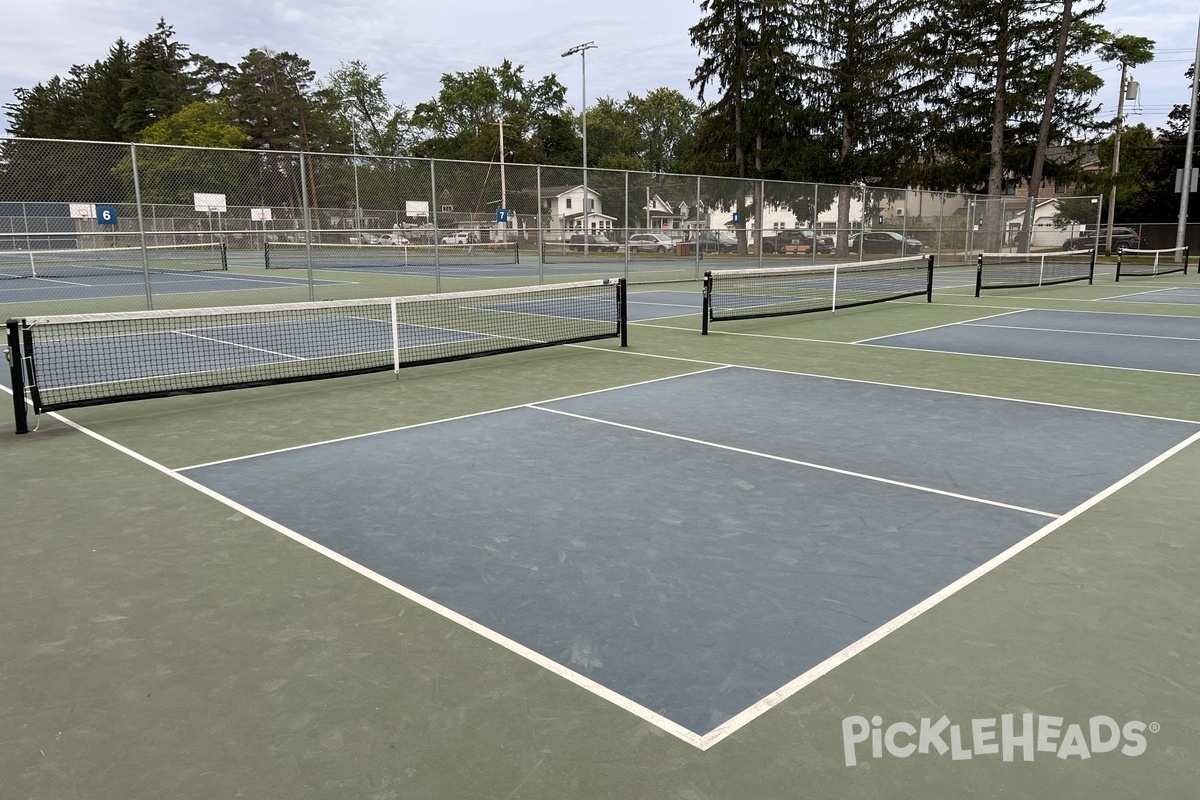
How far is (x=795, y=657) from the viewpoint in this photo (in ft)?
11.3

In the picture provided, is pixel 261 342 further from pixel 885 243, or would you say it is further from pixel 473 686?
pixel 885 243

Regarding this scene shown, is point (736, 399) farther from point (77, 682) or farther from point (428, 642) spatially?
point (77, 682)

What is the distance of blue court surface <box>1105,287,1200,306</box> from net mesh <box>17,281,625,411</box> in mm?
13287

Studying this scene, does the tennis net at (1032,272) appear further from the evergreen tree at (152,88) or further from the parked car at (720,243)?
the evergreen tree at (152,88)

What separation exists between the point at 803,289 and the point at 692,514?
19.4m

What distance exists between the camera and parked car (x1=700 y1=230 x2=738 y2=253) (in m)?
32.8

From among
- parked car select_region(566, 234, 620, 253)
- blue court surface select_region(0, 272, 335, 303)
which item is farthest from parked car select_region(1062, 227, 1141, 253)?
blue court surface select_region(0, 272, 335, 303)


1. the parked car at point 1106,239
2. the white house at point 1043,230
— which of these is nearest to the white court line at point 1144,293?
the white house at point 1043,230

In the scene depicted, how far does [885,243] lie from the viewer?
36656mm

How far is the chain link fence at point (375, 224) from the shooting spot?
59.9 feet

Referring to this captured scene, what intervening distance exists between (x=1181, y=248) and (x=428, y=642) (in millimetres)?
39883

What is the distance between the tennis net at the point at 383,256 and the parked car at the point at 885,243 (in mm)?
15128

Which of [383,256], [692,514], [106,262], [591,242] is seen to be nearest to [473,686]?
[692,514]

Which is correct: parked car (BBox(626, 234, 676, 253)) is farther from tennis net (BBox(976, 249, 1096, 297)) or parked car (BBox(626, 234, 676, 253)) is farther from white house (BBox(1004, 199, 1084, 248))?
white house (BBox(1004, 199, 1084, 248))
